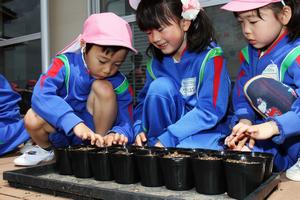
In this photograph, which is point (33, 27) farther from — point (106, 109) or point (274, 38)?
point (274, 38)

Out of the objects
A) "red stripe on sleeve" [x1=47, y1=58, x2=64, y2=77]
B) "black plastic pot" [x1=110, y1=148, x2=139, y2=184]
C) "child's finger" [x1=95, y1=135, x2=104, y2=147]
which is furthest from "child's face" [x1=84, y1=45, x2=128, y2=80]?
"black plastic pot" [x1=110, y1=148, x2=139, y2=184]

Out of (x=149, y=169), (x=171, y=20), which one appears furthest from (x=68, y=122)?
(x=171, y=20)

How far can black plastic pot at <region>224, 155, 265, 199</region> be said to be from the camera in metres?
0.97

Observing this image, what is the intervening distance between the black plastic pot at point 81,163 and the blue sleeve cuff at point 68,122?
0.76ft

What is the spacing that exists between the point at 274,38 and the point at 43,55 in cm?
240

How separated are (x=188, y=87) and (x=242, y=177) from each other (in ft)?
2.38

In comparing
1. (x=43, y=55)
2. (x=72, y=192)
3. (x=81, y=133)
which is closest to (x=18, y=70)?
(x=43, y=55)

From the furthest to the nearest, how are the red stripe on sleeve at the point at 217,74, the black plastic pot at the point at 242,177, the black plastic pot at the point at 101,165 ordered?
the red stripe on sleeve at the point at 217,74, the black plastic pot at the point at 101,165, the black plastic pot at the point at 242,177

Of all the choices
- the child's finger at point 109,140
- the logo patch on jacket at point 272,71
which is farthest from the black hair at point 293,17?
the child's finger at point 109,140

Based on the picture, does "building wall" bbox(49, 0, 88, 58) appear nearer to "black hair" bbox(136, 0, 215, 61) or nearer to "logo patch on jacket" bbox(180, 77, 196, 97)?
"black hair" bbox(136, 0, 215, 61)

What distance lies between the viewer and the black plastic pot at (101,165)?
1.19 metres

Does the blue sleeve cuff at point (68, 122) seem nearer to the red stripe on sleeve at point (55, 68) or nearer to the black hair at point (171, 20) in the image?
the red stripe on sleeve at point (55, 68)

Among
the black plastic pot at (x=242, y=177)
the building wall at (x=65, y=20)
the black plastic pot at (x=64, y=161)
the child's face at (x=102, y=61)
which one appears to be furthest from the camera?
the building wall at (x=65, y=20)

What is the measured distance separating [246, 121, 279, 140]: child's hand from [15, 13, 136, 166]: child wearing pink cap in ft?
1.88
